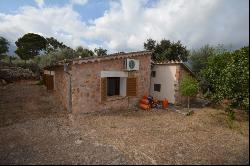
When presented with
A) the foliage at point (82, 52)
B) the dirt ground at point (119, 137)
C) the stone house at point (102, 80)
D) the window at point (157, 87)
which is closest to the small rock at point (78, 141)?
the dirt ground at point (119, 137)

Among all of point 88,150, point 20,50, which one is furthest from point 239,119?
point 20,50

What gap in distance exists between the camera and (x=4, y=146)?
24.6 ft

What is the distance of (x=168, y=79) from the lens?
1631 cm

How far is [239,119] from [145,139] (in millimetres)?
7025

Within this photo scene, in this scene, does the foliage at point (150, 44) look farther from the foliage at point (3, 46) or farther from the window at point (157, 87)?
the foliage at point (3, 46)

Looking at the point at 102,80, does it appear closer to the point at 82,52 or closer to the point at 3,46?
the point at 82,52

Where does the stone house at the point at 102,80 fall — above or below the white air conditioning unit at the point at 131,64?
below

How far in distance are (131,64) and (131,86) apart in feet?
5.18

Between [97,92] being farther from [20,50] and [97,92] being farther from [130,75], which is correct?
[20,50]

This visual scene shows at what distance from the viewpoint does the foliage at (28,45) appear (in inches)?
1900

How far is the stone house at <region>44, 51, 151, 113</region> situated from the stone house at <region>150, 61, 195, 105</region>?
164 centimetres

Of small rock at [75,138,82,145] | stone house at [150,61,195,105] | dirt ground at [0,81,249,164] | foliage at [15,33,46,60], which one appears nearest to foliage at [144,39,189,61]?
stone house at [150,61,195,105]

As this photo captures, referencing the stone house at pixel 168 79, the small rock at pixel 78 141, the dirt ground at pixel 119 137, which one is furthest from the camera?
the stone house at pixel 168 79

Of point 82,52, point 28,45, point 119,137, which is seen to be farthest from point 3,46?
point 119,137
